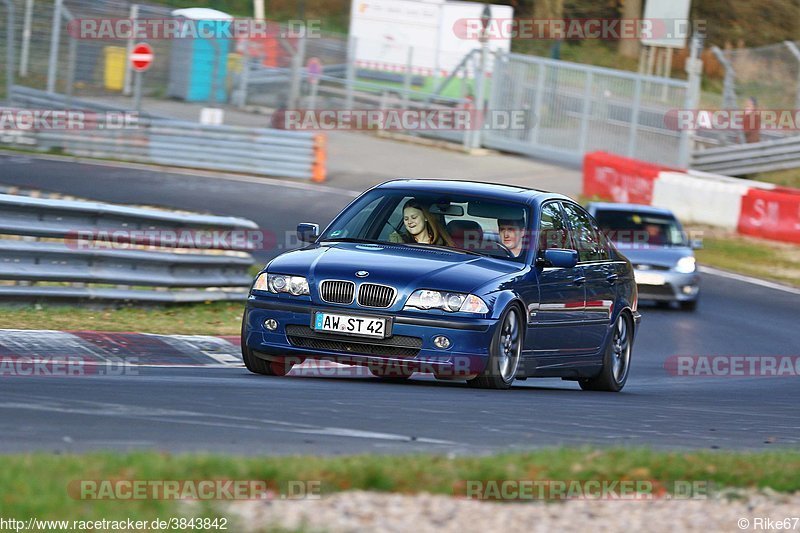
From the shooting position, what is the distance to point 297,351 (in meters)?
9.27

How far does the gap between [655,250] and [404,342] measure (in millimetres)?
11462

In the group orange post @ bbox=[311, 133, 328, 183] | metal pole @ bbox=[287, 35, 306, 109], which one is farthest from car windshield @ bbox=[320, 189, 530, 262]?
metal pole @ bbox=[287, 35, 306, 109]

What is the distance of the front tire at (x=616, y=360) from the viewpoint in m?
11.4

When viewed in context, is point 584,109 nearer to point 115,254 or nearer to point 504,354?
point 115,254

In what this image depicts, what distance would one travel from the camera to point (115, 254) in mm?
13219

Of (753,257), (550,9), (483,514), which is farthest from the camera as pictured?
(550,9)

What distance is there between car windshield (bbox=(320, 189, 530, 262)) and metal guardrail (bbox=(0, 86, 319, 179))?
20.3 meters

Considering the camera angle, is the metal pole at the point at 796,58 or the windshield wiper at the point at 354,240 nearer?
the windshield wiper at the point at 354,240

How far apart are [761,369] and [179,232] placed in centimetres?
610

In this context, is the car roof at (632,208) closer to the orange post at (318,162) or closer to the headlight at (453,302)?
the orange post at (318,162)

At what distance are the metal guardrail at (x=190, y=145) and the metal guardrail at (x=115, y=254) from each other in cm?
1541

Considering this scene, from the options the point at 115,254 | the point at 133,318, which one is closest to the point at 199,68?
the point at 115,254

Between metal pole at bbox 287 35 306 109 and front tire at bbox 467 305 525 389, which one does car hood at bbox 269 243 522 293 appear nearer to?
front tire at bbox 467 305 525 389

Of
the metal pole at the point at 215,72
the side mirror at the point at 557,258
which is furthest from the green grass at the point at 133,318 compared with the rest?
the metal pole at the point at 215,72
